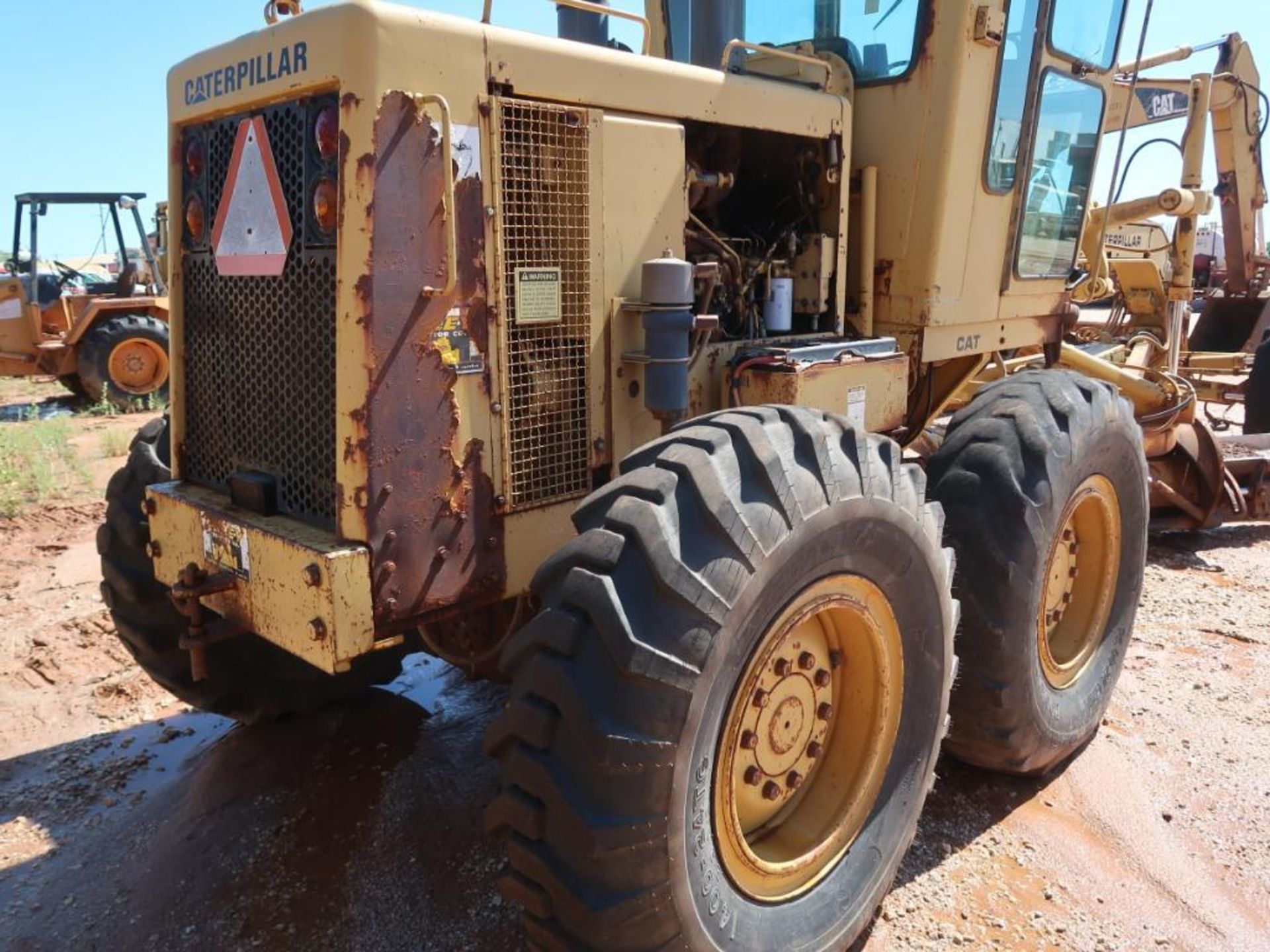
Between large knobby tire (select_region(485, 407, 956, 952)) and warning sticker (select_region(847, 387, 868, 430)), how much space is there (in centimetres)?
74

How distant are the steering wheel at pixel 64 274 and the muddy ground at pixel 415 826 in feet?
34.2

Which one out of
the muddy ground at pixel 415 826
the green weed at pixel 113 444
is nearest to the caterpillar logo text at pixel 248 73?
the muddy ground at pixel 415 826

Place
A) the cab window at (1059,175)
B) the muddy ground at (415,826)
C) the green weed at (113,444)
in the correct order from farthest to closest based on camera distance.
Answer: the green weed at (113,444) → the cab window at (1059,175) → the muddy ground at (415,826)

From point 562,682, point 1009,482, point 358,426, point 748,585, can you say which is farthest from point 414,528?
point 1009,482

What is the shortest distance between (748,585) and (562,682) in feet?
1.51

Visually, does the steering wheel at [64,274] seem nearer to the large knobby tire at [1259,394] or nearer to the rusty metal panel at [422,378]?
the rusty metal panel at [422,378]

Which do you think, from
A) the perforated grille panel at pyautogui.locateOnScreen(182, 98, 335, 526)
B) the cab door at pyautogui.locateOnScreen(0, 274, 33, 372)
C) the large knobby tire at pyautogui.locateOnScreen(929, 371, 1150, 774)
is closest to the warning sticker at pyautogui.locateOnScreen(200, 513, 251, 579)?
the perforated grille panel at pyautogui.locateOnScreen(182, 98, 335, 526)

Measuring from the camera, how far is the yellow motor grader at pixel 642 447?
2133 millimetres

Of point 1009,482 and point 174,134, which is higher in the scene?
point 174,134

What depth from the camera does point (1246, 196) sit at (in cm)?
920

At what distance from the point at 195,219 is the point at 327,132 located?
801 mm

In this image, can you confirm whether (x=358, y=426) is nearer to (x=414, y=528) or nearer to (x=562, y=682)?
(x=414, y=528)

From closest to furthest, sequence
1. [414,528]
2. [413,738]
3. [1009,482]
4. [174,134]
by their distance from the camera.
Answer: [414,528] < [174,134] < [1009,482] < [413,738]

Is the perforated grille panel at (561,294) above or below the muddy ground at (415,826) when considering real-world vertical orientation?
above
